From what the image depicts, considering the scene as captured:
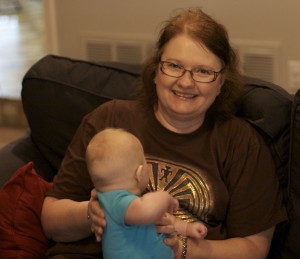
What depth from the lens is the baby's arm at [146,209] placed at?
1.29 metres

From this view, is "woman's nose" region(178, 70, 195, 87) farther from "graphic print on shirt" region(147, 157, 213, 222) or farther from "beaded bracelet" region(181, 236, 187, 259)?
"beaded bracelet" region(181, 236, 187, 259)

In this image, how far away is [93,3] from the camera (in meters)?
2.84

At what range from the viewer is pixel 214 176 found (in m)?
1.62

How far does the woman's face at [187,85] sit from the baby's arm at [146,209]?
0.36 meters

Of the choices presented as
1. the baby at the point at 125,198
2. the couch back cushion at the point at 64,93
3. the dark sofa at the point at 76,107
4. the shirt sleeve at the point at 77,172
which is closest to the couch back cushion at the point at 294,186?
the dark sofa at the point at 76,107

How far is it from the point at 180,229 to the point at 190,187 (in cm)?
18

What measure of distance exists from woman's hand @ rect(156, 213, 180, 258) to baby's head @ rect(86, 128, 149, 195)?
119mm

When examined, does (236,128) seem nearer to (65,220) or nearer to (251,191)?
(251,191)

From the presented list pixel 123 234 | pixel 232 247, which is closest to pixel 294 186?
pixel 232 247

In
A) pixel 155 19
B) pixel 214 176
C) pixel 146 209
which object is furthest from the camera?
pixel 155 19

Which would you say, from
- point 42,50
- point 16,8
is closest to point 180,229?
point 42,50

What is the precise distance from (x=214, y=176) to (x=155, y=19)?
4.27 feet

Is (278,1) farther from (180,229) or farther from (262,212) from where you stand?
(180,229)

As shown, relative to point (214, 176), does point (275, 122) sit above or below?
above
